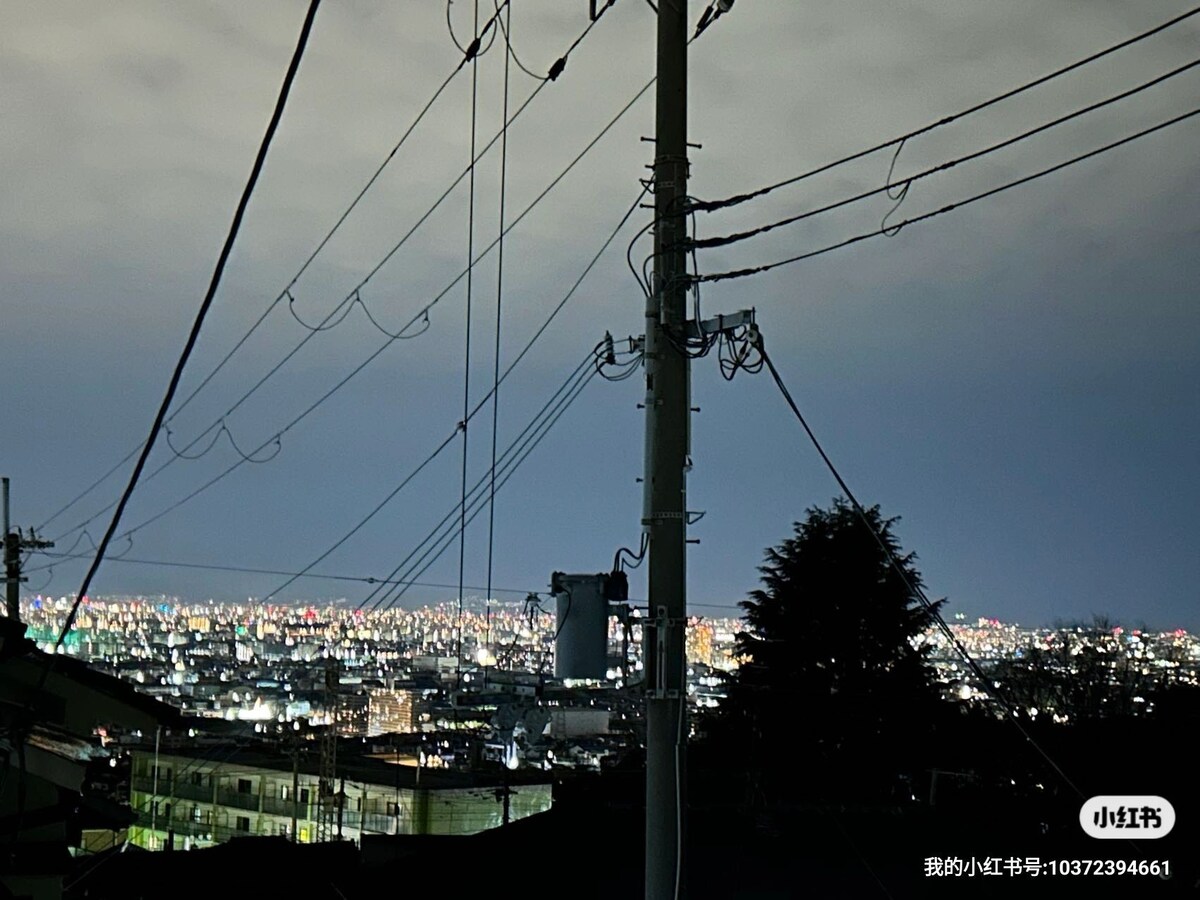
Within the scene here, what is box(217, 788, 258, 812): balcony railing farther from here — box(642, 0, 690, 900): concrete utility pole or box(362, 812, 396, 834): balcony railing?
box(642, 0, 690, 900): concrete utility pole

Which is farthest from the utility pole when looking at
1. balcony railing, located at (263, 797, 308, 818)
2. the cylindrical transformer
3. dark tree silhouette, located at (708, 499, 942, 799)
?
the cylindrical transformer

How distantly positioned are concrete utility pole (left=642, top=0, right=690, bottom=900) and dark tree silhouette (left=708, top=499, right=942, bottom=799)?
20.6 metres

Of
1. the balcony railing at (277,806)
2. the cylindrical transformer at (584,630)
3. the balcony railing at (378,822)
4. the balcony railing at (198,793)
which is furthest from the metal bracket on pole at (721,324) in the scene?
the balcony railing at (198,793)

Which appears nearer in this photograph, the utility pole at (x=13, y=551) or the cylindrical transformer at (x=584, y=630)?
the cylindrical transformer at (x=584, y=630)

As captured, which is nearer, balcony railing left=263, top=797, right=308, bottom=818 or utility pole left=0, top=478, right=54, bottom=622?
utility pole left=0, top=478, right=54, bottom=622

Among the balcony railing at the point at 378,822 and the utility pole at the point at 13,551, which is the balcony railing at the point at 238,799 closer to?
the balcony railing at the point at 378,822

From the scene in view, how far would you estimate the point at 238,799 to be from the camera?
107 feet

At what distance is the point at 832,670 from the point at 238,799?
653 inches

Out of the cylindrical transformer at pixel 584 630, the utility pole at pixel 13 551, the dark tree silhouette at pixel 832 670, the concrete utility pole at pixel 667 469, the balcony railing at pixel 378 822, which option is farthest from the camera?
the balcony railing at pixel 378 822

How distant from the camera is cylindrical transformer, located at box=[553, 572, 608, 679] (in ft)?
22.3

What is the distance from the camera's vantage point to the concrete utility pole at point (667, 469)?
20.9ft

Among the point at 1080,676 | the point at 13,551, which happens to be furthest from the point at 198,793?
the point at 1080,676

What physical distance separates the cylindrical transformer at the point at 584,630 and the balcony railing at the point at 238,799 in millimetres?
28069

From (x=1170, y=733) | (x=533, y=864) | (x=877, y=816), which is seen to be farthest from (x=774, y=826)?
(x=1170, y=733)
